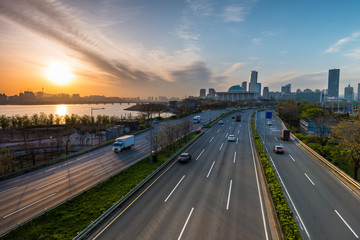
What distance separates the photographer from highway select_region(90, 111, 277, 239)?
1320 centimetres

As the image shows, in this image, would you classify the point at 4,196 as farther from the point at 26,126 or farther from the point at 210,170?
the point at 26,126

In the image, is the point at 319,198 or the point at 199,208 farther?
the point at 319,198

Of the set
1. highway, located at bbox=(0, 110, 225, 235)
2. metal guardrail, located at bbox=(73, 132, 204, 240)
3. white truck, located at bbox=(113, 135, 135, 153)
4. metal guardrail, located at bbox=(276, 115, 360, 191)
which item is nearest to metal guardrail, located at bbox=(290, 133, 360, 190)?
metal guardrail, located at bbox=(276, 115, 360, 191)

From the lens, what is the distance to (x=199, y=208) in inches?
638

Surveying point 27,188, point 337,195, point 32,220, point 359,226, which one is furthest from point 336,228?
point 27,188

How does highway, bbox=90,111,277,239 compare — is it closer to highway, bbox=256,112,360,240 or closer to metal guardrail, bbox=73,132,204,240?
metal guardrail, bbox=73,132,204,240

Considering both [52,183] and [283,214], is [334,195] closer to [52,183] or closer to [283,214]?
[283,214]

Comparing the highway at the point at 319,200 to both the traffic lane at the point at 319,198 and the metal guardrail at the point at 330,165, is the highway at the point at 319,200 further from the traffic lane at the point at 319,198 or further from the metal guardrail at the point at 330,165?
the metal guardrail at the point at 330,165

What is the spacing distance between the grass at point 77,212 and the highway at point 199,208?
1.91 m

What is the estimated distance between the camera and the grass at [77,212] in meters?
13.2

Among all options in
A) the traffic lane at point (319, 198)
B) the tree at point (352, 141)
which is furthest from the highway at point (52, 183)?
the tree at point (352, 141)

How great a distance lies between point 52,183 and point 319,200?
3163 centimetres

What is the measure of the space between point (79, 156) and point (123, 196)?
2203 centimetres

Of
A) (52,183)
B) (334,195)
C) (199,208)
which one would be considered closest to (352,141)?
(334,195)
